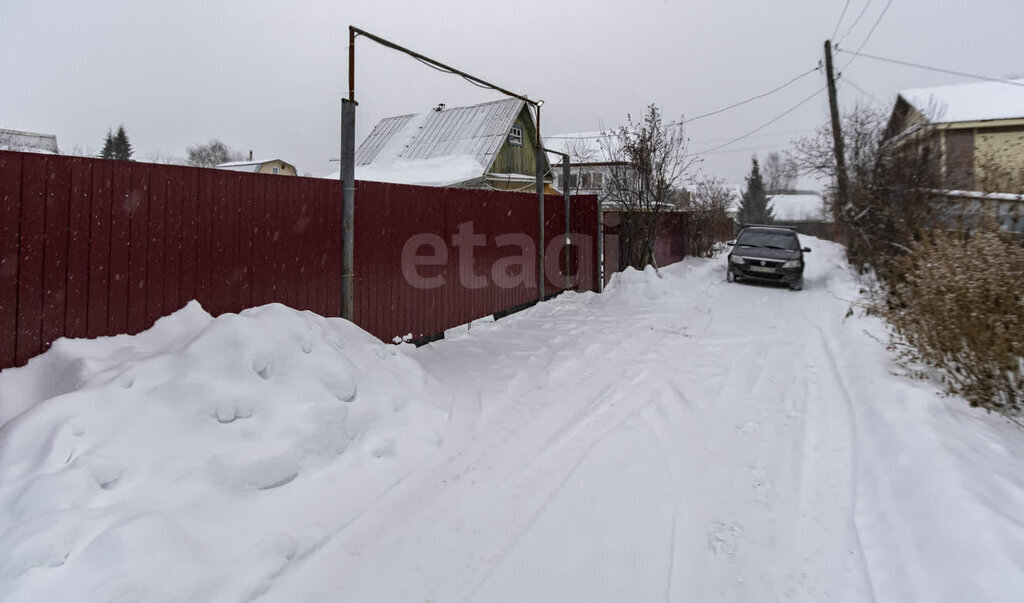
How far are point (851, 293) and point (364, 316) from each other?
10338 millimetres

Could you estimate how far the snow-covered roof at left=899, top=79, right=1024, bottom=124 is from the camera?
66.3ft

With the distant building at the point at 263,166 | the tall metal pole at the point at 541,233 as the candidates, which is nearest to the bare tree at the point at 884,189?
the tall metal pole at the point at 541,233

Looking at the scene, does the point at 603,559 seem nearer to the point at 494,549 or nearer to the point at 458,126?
the point at 494,549

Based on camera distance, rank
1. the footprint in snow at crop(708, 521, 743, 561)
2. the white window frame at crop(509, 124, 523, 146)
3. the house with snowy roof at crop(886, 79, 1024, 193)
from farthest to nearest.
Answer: the white window frame at crop(509, 124, 523, 146) → the house with snowy roof at crop(886, 79, 1024, 193) → the footprint in snow at crop(708, 521, 743, 561)

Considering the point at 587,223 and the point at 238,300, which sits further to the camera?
the point at 587,223

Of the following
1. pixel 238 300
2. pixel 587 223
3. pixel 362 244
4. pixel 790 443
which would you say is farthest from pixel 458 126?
pixel 790 443

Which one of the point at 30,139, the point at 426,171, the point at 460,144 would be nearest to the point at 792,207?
the point at 460,144

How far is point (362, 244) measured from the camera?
21.1 feet

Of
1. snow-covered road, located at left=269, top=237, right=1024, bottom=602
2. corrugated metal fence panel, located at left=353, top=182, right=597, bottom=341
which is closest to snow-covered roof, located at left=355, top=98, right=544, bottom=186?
corrugated metal fence panel, located at left=353, top=182, right=597, bottom=341

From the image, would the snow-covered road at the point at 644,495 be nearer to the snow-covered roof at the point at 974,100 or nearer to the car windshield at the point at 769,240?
the car windshield at the point at 769,240

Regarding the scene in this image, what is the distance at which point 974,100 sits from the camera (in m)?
22.6

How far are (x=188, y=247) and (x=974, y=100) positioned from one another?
28.3 metres

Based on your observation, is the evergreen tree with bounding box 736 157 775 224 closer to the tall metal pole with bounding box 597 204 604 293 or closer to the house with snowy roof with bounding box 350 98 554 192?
the house with snowy roof with bounding box 350 98 554 192

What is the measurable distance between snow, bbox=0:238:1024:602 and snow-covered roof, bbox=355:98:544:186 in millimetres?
15976
